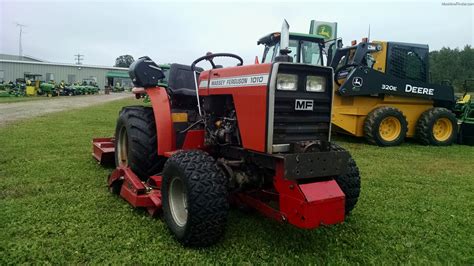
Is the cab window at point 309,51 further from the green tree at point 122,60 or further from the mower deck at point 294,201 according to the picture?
the green tree at point 122,60

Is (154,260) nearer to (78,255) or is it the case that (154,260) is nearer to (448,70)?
(78,255)

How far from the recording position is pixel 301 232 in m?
3.61

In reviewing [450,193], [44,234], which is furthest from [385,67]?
[44,234]

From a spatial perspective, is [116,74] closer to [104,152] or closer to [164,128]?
[104,152]

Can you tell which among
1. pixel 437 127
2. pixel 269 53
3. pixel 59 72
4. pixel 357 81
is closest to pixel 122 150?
pixel 269 53

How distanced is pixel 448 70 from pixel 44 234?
236ft

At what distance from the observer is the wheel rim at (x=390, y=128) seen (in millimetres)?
9758

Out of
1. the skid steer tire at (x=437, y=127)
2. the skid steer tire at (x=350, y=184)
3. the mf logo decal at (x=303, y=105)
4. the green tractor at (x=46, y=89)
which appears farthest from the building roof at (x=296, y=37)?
the green tractor at (x=46, y=89)

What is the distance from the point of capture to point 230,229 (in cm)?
360

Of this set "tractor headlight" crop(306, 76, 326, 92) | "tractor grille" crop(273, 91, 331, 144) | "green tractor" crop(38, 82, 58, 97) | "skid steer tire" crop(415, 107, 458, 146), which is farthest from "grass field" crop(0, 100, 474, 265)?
"green tractor" crop(38, 82, 58, 97)

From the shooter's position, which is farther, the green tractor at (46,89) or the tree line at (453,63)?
the tree line at (453,63)

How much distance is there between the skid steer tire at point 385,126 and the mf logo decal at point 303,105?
655 centimetres

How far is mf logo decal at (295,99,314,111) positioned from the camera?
3264 millimetres

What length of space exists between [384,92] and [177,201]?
25.1 ft
